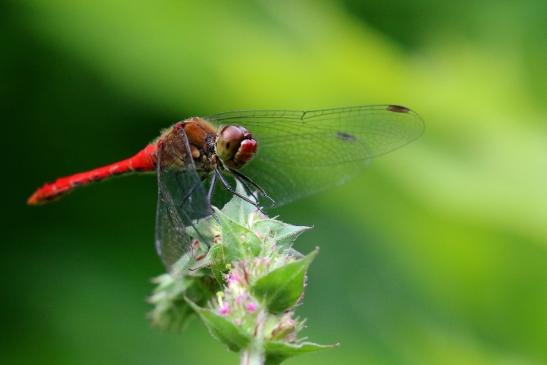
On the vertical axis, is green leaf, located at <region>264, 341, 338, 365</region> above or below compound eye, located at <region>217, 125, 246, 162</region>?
above

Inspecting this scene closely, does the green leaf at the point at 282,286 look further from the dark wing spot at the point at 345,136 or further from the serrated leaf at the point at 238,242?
the dark wing spot at the point at 345,136

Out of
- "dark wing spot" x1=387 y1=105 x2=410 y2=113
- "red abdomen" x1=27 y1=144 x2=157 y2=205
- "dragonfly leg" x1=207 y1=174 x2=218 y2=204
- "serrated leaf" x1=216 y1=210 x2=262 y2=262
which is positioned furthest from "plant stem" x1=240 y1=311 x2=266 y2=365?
"dark wing spot" x1=387 y1=105 x2=410 y2=113

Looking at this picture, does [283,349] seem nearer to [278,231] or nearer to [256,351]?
[256,351]

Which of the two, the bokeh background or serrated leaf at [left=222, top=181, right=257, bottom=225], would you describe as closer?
serrated leaf at [left=222, top=181, right=257, bottom=225]

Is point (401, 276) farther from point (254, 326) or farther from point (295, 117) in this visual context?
point (254, 326)

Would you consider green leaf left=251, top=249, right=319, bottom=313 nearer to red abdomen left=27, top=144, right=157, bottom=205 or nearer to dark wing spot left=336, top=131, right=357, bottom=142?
red abdomen left=27, top=144, right=157, bottom=205

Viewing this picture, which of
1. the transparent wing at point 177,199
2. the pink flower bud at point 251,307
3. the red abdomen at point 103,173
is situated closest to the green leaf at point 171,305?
the transparent wing at point 177,199
